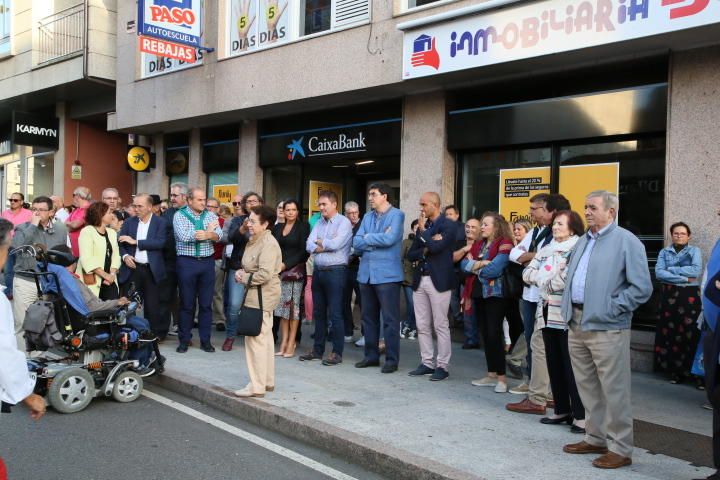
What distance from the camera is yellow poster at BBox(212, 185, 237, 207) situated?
14.2 meters

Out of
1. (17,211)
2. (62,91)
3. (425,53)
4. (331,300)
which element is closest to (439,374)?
(331,300)

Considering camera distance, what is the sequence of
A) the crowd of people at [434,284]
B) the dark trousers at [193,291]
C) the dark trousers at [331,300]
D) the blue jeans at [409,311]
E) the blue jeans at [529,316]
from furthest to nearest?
the blue jeans at [409,311], the dark trousers at [193,291], the dark trousers at [331,300], the blue jeans at [529,316], the crowd of people at [434,284]

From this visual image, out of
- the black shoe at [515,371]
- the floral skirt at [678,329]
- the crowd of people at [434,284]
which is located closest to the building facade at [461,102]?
the floral skirt at [678,329]

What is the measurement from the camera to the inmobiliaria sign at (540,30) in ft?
23.3

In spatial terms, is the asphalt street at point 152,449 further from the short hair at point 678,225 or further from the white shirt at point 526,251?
the short hair at point 678,225

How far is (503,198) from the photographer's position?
9.84 meters

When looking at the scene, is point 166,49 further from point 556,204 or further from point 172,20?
point 556,204

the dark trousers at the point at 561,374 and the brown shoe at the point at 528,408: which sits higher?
the dark trousers at the point at 561,374

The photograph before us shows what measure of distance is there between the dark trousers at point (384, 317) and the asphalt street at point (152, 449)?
2.17 metres

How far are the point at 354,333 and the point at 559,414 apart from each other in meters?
5.10

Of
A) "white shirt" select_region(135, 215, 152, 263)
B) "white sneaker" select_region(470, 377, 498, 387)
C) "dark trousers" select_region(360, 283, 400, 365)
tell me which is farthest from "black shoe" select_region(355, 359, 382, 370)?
"white shirt" select_region(135, 215, 152, 263)

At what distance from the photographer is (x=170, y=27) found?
1229 centimetres

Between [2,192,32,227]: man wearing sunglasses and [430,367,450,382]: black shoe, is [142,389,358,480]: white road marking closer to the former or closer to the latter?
[430,367,450,382]: black shoe

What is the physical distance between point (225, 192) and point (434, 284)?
8.27 meters
